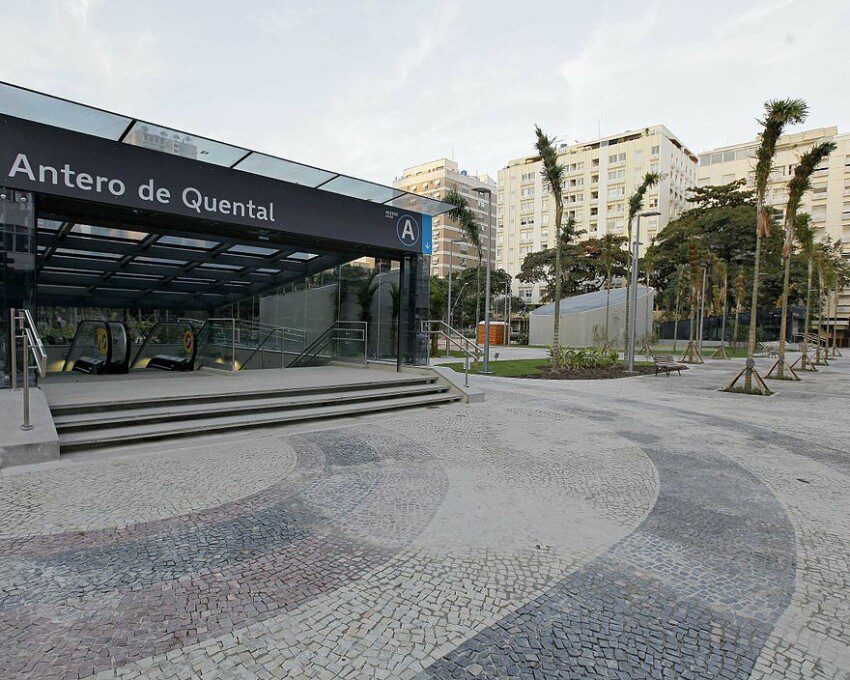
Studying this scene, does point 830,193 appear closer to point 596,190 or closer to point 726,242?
point 596,190

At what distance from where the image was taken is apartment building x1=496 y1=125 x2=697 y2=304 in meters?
71.8

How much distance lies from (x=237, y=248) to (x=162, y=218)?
14.2 feet

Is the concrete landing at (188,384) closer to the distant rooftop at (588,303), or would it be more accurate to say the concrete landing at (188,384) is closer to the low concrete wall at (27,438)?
the low concrete wall at (27,438)

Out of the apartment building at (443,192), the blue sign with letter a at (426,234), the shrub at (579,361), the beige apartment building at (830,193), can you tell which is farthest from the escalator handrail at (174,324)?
the apartment building at (443,192)

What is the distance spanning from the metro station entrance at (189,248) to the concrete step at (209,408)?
51.4 inches

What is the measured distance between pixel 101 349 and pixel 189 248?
12.4 ft

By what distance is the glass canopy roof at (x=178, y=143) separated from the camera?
636 cm

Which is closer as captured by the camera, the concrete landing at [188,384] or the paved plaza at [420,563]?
the paved plaza at [420,563]

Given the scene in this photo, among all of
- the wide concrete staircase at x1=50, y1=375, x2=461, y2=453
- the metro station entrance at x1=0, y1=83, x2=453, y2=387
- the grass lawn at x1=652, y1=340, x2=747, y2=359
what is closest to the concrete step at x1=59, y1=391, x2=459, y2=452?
the wide concrete staircase at x1=50, y1=375, x2=461, y2=453

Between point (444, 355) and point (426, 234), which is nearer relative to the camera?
point (426, 234)

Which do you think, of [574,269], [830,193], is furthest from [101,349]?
[830,193]

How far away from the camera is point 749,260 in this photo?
4469cm

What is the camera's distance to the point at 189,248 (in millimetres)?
12281

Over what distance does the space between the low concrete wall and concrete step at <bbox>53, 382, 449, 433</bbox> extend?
0.76ft
